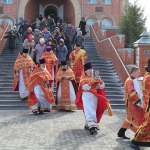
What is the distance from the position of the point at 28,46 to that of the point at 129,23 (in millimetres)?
7845

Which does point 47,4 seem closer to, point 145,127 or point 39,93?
point 39,93

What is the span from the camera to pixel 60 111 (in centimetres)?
1189

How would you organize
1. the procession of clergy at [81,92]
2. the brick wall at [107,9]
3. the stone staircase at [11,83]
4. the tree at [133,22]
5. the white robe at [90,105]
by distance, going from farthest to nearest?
the brick wall at [107,9], the tree at [133,22], the stone staircase at [11,83], the white robe at [90,105], the procession of clergy at [81,92]

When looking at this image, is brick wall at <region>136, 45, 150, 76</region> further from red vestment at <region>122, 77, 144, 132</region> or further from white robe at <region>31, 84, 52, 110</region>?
red vestment at <region>122, 77, 144, 132</region>

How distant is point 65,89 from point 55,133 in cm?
398

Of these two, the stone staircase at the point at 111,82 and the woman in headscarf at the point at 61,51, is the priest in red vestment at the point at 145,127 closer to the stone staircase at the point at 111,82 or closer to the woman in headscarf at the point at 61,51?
the stone staircase at the point at 111,82

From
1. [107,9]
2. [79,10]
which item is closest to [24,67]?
[79,10]

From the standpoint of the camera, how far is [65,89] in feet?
39.6

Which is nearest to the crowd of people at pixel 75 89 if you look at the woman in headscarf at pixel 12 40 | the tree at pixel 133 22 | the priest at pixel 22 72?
the priest at pixel 22 72

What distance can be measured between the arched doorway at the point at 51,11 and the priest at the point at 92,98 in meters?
27.8

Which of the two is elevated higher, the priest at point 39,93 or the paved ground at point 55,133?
the priest at point 39,93

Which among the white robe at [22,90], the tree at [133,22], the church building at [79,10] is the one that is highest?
the church building at [79,10]

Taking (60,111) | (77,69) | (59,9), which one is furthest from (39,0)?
(60,111)

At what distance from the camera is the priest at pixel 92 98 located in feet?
27.6
